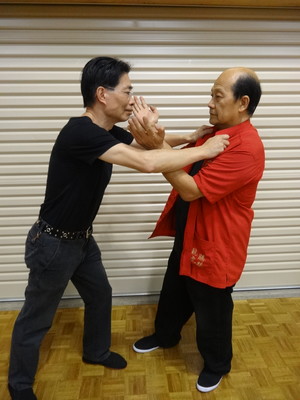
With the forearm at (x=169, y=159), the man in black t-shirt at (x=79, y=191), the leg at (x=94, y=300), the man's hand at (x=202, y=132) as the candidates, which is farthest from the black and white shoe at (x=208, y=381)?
the man's hand at (x=202, y=132)

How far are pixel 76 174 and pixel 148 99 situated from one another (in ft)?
3.65

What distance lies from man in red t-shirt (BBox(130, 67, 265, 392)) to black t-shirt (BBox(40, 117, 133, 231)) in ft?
0.75

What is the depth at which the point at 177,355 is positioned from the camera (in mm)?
2236

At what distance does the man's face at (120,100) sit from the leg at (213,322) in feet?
3.38

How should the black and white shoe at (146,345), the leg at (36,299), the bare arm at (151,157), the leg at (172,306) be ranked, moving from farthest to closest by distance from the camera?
the black and white shoe at (146,345)
the leg at (172,306)
the leg at (36,299)
the bare arm at (151,157)

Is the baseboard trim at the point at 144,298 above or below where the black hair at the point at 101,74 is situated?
below

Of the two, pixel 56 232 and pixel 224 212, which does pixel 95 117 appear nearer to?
pixel 56 232

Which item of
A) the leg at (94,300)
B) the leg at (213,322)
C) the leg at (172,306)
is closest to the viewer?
the leg at (213,322)

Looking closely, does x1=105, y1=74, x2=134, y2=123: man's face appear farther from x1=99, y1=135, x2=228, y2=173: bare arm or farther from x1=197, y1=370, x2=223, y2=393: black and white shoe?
x1=197, y1=370, x2=223, y2=393: black and white shoe

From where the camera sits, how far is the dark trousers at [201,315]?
1862 mm

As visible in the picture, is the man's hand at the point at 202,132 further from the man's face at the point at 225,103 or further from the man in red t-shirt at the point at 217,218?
the man's face at the point at 225,103

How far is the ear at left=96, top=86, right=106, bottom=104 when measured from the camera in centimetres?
156

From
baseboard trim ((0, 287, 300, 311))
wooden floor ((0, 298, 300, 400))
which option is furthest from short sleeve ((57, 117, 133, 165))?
baseboard trim ((0, 287, 300, 311))

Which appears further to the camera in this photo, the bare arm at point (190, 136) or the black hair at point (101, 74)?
the bare arm at point (190, 136)
